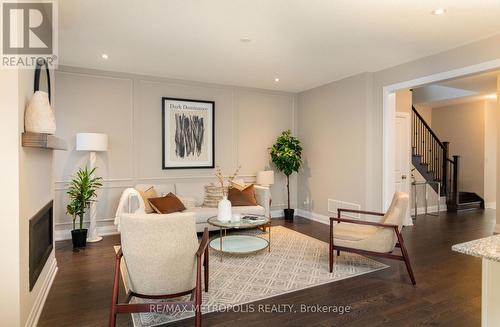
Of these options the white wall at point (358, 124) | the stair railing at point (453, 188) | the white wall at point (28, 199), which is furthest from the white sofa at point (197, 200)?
the stair railing at point (453, 188)

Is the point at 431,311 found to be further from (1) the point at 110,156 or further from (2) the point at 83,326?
(1) the point at 110,156

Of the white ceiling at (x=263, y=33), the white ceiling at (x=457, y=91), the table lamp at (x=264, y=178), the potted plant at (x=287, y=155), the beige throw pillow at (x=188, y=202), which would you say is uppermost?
the white ceiling at (x=457, y=91)

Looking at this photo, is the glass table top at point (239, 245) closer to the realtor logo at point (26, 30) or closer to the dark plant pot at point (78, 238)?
the dark plant pot at point (78, 238)

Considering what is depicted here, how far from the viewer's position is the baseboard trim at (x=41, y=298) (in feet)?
7.46

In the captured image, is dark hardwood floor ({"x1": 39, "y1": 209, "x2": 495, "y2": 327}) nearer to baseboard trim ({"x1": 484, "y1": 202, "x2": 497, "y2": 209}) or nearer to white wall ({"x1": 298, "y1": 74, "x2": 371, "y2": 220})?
white wall ({"x1": 298, "y1": 74, "x2": 371, "y2": 220})

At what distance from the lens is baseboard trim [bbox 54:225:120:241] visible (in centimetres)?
462

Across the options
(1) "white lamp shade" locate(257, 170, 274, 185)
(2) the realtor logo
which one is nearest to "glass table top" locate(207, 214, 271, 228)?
(1) "white lamp shade" locate(257, 170, 274, 185)

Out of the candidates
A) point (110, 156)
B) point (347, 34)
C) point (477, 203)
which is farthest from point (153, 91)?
point (477, 203)

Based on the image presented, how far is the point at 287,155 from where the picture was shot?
6051 millimetres

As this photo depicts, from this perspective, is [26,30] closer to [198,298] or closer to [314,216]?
[198,298]

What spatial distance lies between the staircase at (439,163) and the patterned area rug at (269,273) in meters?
4.60

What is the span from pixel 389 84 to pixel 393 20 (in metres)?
1.78

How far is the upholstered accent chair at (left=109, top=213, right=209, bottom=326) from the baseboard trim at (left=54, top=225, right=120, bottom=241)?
120 inches

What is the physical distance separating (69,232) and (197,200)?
2064 millimetres
